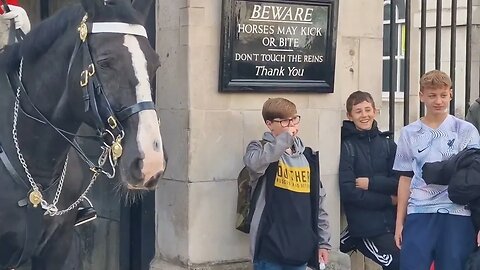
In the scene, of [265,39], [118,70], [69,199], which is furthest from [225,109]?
[118,70]

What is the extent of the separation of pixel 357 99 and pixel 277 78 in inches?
22.4

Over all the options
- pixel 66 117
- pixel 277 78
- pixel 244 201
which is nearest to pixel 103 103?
pixel 66 117

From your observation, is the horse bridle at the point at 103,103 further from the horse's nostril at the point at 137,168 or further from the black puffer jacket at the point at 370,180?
the black puffer jacket at the point at 370,180

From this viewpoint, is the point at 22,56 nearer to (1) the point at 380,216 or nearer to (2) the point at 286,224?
(2) the point at 286,224

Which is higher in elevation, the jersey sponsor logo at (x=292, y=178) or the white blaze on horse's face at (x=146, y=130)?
the white blaze on horse's face at (x=146, y=130)

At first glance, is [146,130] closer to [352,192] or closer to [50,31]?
[50,31]

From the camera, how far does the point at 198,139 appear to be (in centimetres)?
500

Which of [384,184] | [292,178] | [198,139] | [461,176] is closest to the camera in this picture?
[461,176]

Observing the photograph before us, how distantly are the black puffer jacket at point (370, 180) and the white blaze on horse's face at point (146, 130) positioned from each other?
2.41 metres

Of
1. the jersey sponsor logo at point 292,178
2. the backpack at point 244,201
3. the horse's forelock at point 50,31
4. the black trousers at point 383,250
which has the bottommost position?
the black trousers at point 383,250

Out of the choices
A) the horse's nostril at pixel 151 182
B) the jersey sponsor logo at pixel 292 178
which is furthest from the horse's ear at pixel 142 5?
the jersey sponsor logo at pixel 292 178

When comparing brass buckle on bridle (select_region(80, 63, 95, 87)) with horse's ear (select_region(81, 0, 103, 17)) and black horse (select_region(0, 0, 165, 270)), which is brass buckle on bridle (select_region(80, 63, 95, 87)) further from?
horse's ear (select_region(81, 0, 103, 17))

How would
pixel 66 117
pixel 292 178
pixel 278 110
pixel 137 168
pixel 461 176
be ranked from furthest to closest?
pixel 292 178 < pixel 278 110 < pixel 461 176 < pixel 66 117 < pixel 137 168

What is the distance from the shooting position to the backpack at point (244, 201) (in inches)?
197
